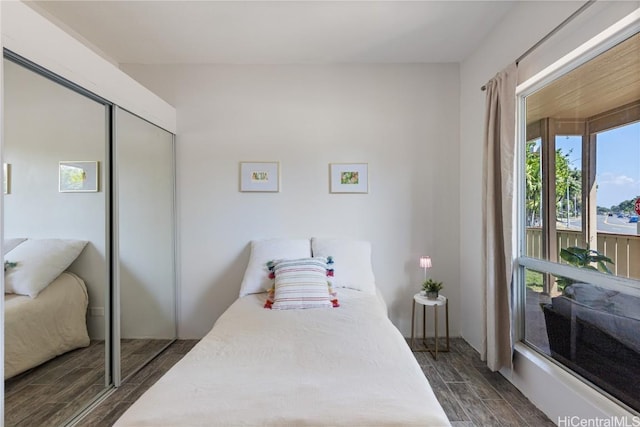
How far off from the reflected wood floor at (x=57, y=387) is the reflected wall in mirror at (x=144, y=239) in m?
0.20

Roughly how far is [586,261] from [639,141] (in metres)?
0.69

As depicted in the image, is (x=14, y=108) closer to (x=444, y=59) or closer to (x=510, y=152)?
(x=510, y=152)

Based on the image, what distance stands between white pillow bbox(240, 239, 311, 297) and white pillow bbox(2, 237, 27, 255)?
60.1 inches

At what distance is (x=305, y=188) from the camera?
317 cm

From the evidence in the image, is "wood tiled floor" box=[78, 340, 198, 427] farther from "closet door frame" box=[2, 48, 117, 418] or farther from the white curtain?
the white curtain

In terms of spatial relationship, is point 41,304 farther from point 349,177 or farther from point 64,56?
point 349,177

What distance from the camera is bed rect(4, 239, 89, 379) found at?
1.56 m

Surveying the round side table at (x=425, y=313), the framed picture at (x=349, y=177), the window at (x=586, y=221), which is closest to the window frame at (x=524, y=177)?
the window at (x=586, y=221)

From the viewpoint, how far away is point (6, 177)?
1538 millimetres

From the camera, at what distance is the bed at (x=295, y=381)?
1100 millimetres

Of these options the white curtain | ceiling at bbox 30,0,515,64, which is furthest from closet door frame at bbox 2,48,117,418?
the white curtain

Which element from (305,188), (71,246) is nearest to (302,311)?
(305,188)

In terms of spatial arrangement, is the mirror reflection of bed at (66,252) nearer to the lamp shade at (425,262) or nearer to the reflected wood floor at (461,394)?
the reflected wood floor at (461,394)

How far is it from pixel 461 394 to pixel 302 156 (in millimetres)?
2428
